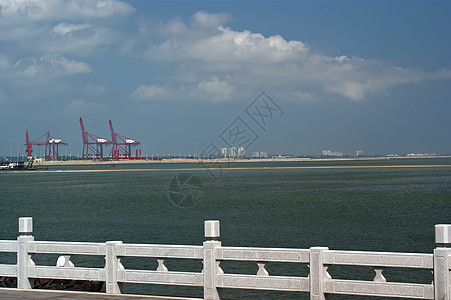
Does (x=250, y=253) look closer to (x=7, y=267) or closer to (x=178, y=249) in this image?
(x=178, y=249)

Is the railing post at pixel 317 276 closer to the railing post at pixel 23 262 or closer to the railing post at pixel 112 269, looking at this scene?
the railing post at pixel 112 269

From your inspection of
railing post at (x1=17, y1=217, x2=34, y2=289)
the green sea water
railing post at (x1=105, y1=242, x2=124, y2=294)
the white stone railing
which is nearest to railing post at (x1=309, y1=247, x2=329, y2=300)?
the white stone railing

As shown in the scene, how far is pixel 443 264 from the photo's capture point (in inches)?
338

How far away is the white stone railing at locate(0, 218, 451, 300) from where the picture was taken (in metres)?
8.73

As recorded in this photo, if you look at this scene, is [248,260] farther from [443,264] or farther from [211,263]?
[443,264]

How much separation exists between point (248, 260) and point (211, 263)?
2.07ft

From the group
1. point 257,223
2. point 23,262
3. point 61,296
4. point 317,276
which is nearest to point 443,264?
point 317,276

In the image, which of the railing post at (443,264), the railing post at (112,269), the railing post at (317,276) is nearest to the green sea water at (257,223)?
the railing post at (112,269)

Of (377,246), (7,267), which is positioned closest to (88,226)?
(377,246)

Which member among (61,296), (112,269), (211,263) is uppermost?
(211,263)

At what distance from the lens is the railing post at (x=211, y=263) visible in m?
10.0

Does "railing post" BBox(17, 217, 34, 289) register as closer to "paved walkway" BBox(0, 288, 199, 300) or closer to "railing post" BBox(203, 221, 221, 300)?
"paved walkway" BBox(0, 288, 199, 300)

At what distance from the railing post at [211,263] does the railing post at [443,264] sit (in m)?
3.41

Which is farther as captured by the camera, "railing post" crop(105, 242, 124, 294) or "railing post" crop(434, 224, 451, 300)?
"railing post" crop(105, 242, 124, 294)
